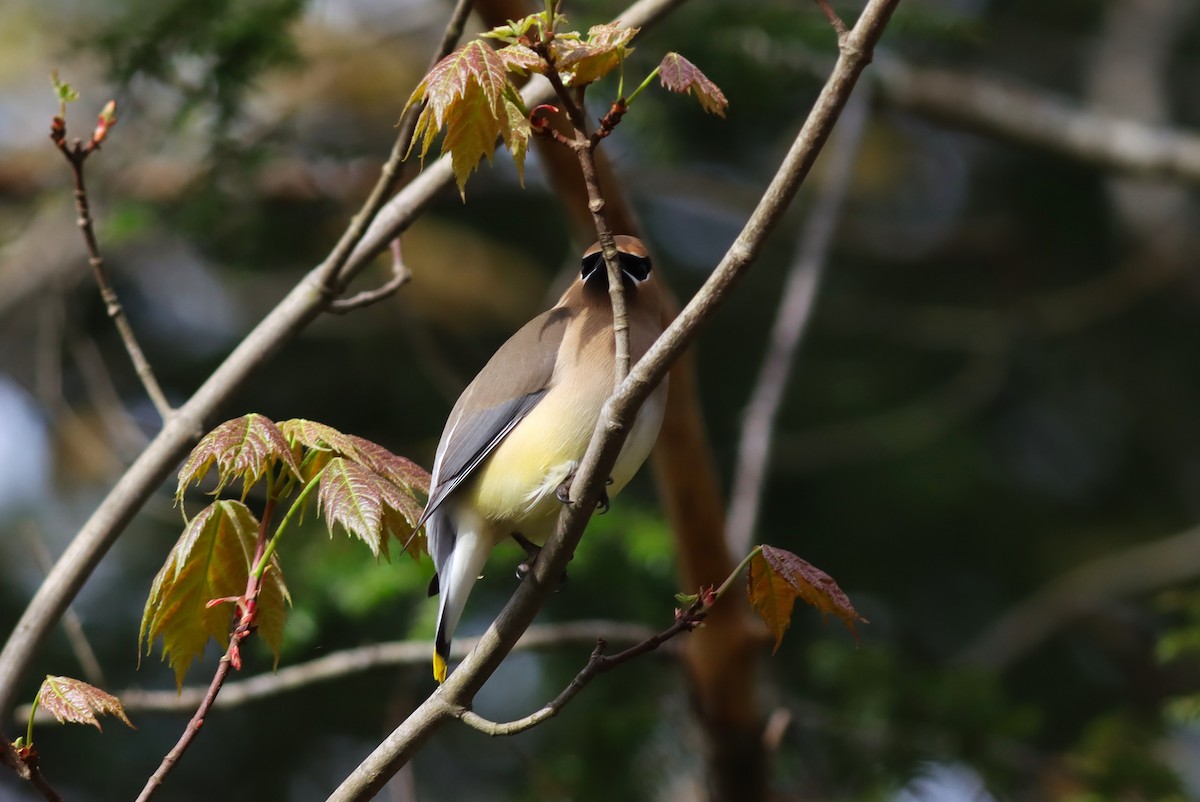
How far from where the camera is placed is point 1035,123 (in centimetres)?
704

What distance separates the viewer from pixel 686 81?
223 cm

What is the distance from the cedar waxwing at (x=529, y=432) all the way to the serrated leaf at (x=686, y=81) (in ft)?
2.41

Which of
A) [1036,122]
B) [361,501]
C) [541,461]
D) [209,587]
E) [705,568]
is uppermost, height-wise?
[361,501]

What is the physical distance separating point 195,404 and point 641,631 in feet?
6.26

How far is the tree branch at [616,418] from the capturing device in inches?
86.1

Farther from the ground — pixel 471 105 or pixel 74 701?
pixel 471 105

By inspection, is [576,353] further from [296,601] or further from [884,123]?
[884,123]

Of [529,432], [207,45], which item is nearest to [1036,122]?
[207,45]

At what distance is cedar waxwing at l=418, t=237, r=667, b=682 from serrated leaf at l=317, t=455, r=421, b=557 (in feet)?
1.59

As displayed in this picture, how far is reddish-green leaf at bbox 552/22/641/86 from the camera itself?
7.00ft

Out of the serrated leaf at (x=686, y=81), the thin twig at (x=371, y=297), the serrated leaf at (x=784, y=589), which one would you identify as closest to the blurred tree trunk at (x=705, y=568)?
the thin twig at (x=371, y=297)

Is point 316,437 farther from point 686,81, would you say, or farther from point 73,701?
point 686,81

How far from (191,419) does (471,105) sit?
146 cm

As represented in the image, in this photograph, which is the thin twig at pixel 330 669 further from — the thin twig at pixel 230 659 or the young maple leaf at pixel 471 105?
the young maple leaf at pixel 471 105
